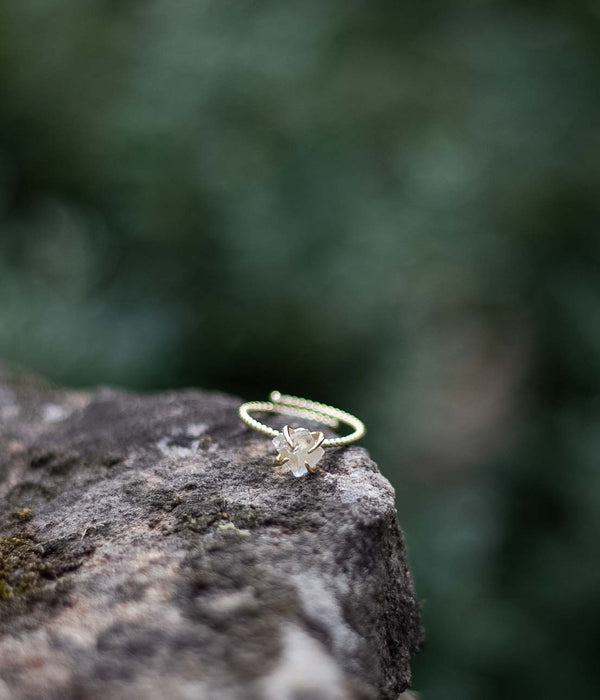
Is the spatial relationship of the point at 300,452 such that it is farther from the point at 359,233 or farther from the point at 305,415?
the point at 359,233

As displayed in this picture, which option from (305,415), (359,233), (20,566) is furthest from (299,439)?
(359,233)

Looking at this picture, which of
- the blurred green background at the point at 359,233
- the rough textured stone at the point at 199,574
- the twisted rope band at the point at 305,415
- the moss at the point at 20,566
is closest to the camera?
the rough textured stone at the point at 199,574

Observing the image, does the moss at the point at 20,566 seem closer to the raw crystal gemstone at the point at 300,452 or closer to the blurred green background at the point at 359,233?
the raw crystal gemstone at the point at 300,452

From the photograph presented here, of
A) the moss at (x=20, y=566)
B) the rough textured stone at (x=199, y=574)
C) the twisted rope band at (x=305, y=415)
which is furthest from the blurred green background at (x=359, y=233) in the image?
the moss at (x=20, y=566)

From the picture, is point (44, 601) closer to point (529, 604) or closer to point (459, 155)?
point (529, 604)

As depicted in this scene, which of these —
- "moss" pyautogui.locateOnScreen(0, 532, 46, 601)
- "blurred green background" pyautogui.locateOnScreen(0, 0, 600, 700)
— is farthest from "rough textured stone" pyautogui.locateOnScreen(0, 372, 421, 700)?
"blurred green background" pyautogui.locateOnScreen(0, 0, 600, 700)

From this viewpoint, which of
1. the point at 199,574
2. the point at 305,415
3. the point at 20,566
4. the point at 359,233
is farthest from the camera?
the point at 359,233
